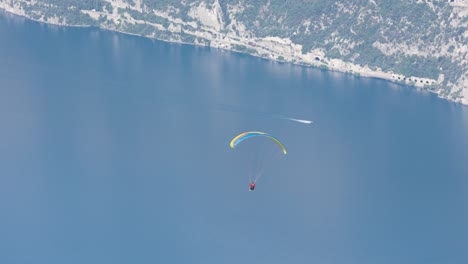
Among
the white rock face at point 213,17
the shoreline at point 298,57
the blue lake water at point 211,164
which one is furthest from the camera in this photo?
the white rock face at point 213,17

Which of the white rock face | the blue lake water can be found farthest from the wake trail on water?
the white rock face

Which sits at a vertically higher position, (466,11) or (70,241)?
(466,11)

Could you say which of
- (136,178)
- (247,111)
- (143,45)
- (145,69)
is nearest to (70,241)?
(136,178)

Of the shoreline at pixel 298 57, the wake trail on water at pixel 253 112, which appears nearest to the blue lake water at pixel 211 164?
the wake trail on water at pixel 253 112

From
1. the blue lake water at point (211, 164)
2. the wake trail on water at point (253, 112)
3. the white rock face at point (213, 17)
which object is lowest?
the blue lake water at point (211, 164)

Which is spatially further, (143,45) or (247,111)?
(143,45)

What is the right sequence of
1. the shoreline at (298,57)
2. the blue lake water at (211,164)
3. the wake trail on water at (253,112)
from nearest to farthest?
1. the blue lake water at (211,164)
2. the wake trail on water at (253,112)
3. the shoreline at (298,57)

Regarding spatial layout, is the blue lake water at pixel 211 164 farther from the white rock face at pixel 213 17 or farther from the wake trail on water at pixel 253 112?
the white rock face at pixel 213 17

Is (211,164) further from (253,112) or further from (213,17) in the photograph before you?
(213,17)

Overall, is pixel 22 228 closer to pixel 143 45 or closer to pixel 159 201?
pixel 159 201
